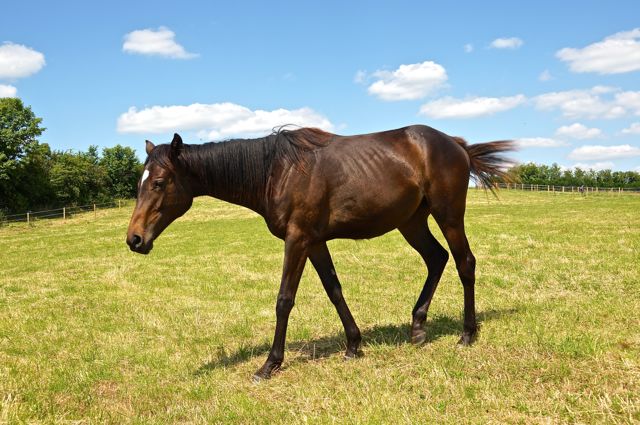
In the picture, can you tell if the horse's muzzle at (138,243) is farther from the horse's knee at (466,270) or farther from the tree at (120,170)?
the tree at (120,170)

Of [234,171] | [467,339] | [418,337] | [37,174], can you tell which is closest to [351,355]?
[418,337]

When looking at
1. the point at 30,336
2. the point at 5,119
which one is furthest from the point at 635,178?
the point at 30,336

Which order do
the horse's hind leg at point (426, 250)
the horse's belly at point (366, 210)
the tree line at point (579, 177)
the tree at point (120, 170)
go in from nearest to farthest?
the horse's belly at point (366, 210) < the horse's hind leg at point (426, 250) < the tree at point (120, 170) < the tree line at point (579, 177)

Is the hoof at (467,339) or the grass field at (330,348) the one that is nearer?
the grass field at (330,348)

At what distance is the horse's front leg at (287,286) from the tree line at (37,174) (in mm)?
52230

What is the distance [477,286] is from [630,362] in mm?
5382

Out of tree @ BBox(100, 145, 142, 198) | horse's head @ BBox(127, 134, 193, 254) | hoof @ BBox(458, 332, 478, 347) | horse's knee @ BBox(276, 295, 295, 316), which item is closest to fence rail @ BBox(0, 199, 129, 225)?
tree @ BBox(100, 145, 142, 198)

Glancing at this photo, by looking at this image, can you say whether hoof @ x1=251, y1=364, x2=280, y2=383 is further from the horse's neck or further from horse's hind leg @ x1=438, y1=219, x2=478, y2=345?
horse's hind leg @ x1=438, y1=219, x2=478, y2=345

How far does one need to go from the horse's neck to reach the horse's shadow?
200 centimetres

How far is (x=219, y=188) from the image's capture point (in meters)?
5.66

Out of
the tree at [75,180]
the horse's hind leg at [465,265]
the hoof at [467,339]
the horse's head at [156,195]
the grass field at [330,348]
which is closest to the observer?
the grass field at [330,348]

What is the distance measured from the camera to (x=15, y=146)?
51094mm

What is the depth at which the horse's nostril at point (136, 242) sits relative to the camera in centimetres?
513

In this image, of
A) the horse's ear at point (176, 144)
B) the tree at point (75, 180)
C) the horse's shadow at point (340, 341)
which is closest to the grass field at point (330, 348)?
the horse's shadow at point (340, 341)
